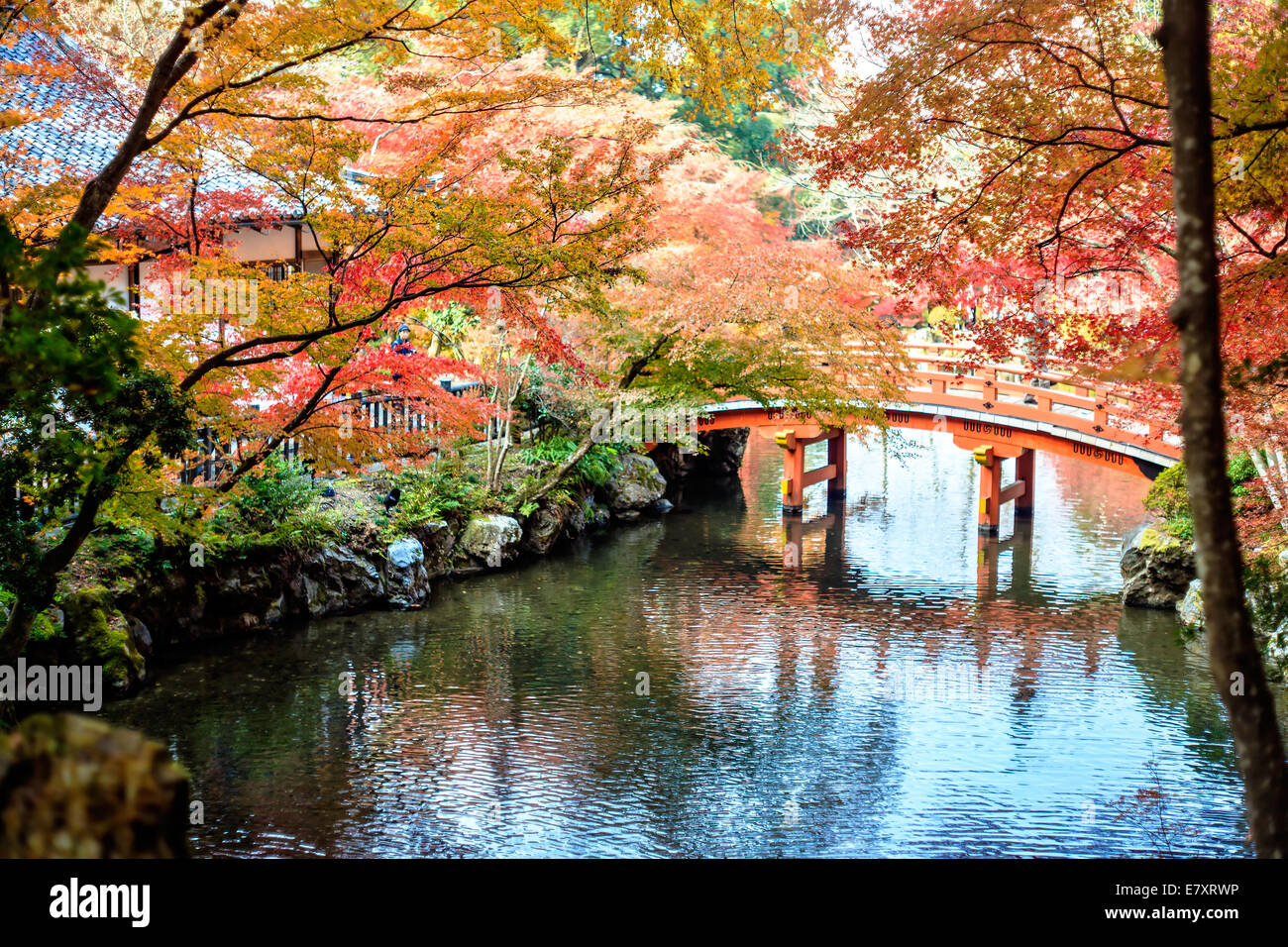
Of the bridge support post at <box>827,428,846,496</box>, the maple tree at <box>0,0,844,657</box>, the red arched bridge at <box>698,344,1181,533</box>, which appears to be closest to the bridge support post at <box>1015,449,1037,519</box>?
Result: the red arched bridge at <box>698,344,1181,533</box>

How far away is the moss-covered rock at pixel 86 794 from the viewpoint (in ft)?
7.15

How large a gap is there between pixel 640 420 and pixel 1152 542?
31.1 ft

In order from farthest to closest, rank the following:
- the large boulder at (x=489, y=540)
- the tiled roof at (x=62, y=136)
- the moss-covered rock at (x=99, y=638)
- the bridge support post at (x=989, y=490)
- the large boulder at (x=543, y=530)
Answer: the bridge support post at (x=989, y=490), the large boulder at (x=543, y=530), the large boulder at (x=489, y=540), the tiled roof at (x=62, y=136), the moss-covered rock at (x=99, y=638)

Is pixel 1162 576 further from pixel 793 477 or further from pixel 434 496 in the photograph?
pixel 434 496

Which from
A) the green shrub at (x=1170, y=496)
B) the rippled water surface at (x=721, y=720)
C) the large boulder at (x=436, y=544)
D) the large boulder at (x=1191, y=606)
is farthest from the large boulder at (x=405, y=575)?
the green shrub at (x=1170, y=496)

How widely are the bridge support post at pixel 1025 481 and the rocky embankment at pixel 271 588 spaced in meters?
9.22

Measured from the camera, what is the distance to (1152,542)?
15.2 m

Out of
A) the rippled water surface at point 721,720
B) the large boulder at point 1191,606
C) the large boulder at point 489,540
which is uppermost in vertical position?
the large boulder at point 489,540

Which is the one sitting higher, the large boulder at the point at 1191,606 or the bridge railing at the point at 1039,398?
the bridge railing at the point at 1039,398

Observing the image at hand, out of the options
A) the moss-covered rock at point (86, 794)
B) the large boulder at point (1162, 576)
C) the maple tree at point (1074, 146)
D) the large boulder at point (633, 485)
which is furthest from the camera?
the large boulder at point (633, 485)

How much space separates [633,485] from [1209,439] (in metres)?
19.1

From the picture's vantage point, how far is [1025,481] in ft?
69.7

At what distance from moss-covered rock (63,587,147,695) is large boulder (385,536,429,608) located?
14.2 ft

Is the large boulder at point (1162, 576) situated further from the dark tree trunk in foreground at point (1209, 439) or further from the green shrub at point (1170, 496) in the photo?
Answer: the dark tree trunk in foreground at point (1209, 439)
